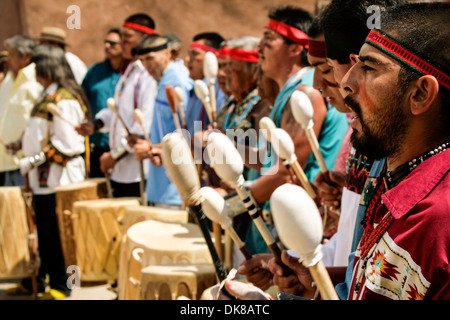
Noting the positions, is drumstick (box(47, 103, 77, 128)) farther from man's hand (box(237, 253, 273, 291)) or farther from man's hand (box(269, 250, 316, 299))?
man's hand (box(269, 250, 316, 299))

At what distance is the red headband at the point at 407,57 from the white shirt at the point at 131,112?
3.49 m

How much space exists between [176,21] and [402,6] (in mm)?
6826

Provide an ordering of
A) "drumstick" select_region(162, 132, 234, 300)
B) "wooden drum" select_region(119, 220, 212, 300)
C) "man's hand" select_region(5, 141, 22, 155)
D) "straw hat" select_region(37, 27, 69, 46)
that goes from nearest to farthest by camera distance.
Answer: "drumstick" select_region(162, 132, 234, 300)
"wooden drum" select_region(119, 220, 212, 300)
"man's hand" select_region(5, 141, 22, 155)
"straw hat" select_region(37, 27, 69, 46)

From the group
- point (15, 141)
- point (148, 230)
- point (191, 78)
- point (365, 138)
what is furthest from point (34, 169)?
point (365, 138)

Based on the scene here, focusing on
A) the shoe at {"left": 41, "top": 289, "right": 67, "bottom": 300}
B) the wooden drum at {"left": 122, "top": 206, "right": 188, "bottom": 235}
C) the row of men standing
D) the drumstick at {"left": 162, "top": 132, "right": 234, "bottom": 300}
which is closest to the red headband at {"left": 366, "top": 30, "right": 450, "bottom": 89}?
the drumstick at {"left": 162, "top": 132, "right": 234, "bottom": 300}

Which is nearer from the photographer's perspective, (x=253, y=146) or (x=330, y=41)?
(x=330, y=41)

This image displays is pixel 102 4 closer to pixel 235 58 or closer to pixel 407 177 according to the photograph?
pixel 235 58

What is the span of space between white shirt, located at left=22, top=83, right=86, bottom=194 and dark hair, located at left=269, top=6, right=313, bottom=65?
2.05 metres

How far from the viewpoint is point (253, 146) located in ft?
9.93

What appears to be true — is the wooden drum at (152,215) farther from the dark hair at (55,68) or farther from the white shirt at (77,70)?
the white shirt at (77,70)

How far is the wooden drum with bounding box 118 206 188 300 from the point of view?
9.70 ft

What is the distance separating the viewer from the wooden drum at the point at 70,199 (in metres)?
4.38

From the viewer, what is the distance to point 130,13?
25.9ft
